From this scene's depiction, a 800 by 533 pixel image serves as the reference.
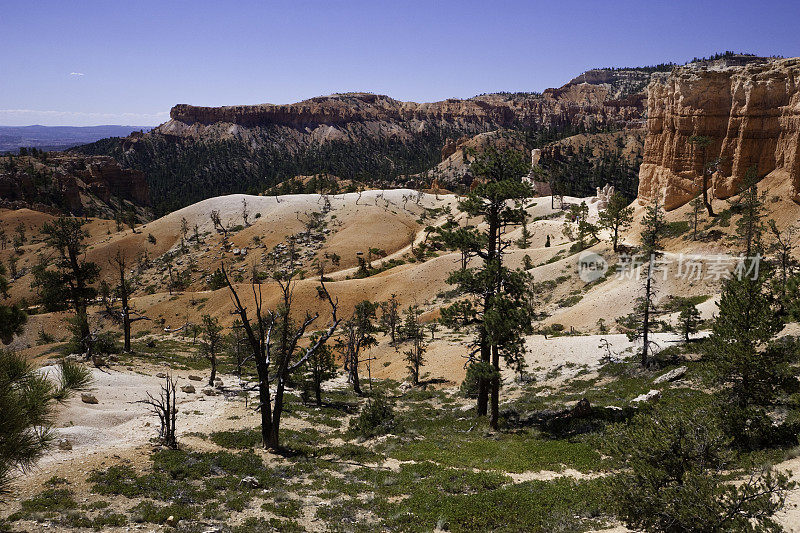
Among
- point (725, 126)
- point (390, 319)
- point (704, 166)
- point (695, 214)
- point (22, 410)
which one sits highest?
point (725, 126)

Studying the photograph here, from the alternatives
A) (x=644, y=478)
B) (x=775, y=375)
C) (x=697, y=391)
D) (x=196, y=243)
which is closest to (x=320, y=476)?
(x=644, y=478)

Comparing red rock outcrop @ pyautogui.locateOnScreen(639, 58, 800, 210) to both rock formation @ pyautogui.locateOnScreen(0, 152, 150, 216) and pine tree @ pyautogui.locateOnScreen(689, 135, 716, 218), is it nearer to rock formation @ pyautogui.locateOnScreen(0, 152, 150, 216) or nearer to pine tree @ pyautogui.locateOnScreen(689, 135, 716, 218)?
pine tree @ pyautogui.locateOnScreen(689, 135, 716, 218)

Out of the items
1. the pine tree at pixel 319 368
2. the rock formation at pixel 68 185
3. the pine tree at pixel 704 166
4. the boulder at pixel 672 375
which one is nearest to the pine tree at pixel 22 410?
the pine tree at pixel 319 368

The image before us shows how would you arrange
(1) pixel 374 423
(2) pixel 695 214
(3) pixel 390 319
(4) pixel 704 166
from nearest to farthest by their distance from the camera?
(1) pixel 374 423 < (2) pixel 695 214 < (3) pixel 390 319 < (4) pixel 704 166

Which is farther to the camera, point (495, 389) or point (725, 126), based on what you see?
point (725, 126)

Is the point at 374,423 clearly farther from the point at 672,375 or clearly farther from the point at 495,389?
the point at 672,375

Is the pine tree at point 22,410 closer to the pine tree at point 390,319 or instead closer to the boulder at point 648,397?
the boulder at point 648,397

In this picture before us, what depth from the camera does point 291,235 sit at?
92.8m

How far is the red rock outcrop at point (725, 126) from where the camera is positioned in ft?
156

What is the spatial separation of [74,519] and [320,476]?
719 cm

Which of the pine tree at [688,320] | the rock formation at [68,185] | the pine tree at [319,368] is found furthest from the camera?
the rock formation at [68,185]

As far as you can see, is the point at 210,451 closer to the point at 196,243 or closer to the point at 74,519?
the point at 74,519

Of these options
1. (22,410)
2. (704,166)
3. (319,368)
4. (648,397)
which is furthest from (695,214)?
(22,410)

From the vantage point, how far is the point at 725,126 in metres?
52.8
